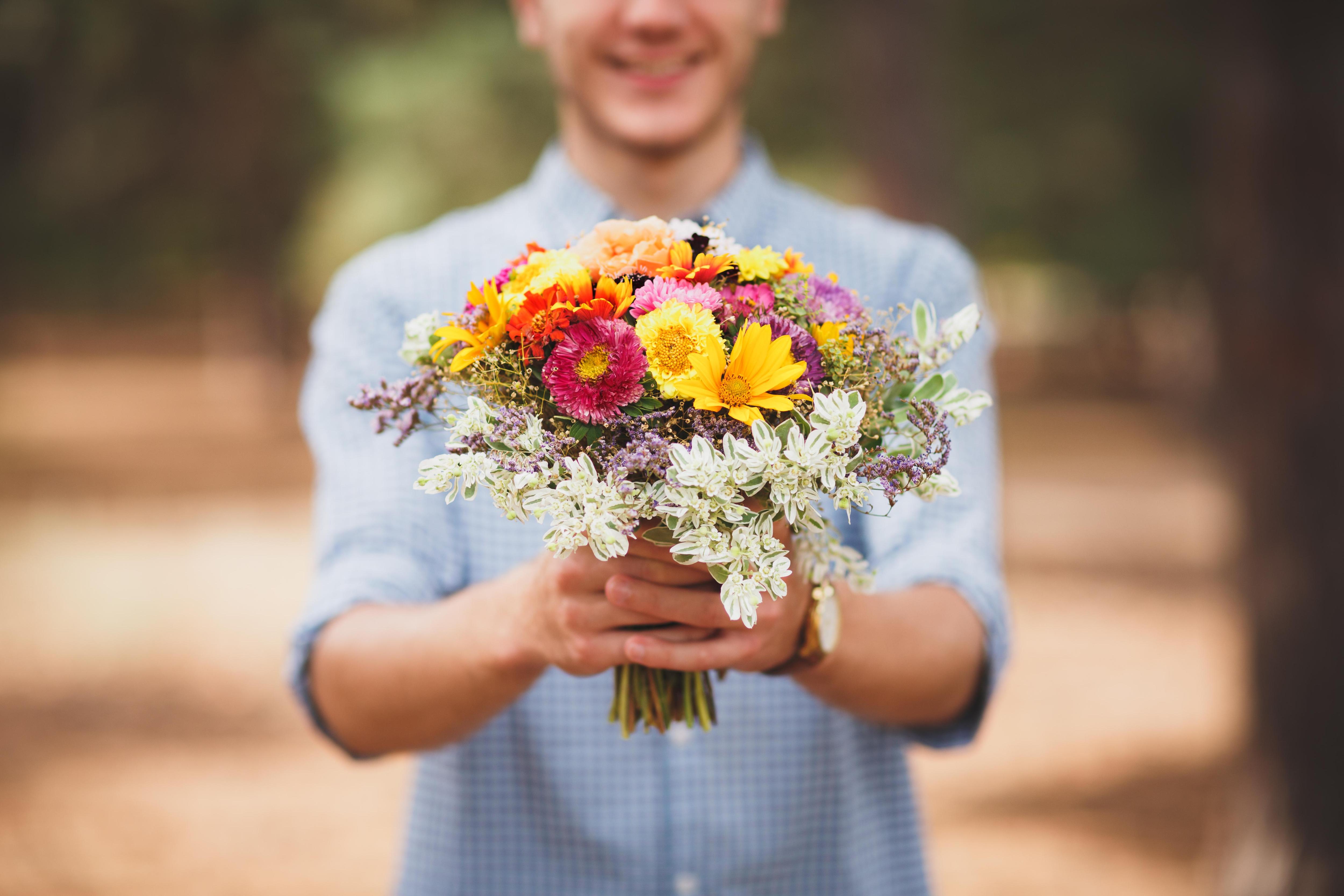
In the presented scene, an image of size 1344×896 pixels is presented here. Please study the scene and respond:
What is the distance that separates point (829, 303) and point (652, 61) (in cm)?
80

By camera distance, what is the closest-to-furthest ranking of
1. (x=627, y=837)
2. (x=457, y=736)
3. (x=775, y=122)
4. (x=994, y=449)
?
(x=457, y=736), (x=627, y=837), (x=994, y=449), (x=775, y=122)

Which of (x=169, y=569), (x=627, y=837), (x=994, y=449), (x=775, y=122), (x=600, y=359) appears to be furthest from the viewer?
(x=775, y=122)

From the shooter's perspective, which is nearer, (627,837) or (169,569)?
(627,837)

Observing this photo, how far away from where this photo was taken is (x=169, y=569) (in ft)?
39.3

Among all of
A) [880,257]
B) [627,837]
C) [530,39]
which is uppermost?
[530,39]

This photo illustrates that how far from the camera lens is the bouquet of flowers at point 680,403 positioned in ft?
4.92

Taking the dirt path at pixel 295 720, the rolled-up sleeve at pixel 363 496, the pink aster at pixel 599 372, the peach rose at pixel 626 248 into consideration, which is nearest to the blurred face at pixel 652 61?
the rolled-up sleeve at pixel 363 496

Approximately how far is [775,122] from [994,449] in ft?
50.1

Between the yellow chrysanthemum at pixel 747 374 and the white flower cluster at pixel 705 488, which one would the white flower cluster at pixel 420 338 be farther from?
the yellow chrysanthemum at pixel 747 374

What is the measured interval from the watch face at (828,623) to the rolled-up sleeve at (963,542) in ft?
1.15

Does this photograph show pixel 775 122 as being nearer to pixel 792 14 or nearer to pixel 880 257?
pixel 792 14

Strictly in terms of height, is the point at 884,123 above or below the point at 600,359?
above

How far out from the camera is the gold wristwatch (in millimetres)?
1871

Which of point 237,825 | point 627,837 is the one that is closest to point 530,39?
point 627,837
